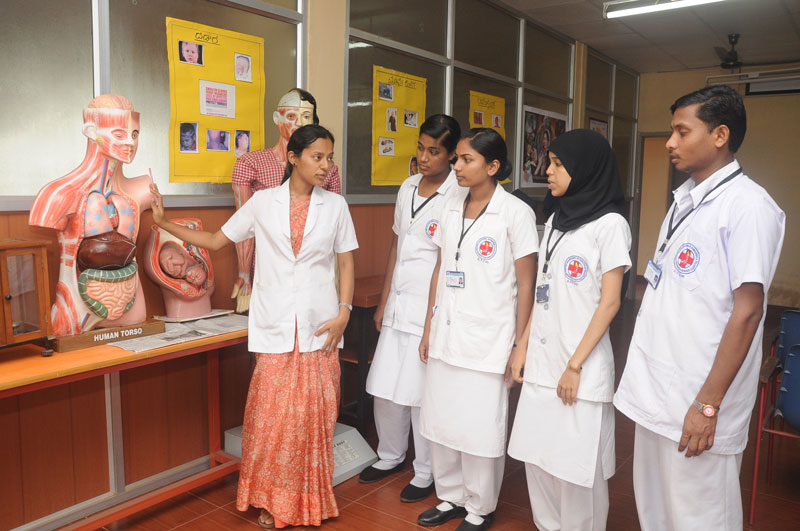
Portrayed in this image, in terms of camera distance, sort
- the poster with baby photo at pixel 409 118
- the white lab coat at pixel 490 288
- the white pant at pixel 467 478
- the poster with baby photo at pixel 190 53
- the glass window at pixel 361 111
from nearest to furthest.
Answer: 1. the white lab coat at pixel 490 288
2. the white pant at pixel 467 478
3. the poster with baby photo at pixel 190 53
4. the glass window at pixel 361 111
5. the poster with baby photo at pixel 409 118

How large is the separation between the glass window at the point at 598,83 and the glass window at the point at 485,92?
169 centimetres

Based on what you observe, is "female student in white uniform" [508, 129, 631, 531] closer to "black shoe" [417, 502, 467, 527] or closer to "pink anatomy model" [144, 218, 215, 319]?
"black shoe" [417, 502, 467, 527]

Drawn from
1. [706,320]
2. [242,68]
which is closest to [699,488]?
[706,320]

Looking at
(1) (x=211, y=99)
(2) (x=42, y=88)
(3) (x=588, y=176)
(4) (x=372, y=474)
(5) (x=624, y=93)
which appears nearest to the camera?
(3) (x=588, y=176)

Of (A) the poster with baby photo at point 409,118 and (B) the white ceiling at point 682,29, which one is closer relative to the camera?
(A) the poster with baby photo at point 409,118

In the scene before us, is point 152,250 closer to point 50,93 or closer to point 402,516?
point 50,93

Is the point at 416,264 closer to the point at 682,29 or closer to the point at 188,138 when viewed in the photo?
the point at 188,138

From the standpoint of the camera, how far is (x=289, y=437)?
7.75ft

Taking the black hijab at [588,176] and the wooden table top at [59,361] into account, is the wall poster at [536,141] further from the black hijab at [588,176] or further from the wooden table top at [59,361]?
the wooden table top at [59,361]

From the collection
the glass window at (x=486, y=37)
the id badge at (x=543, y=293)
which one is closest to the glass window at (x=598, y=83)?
the glass window at (x=486, y=37)

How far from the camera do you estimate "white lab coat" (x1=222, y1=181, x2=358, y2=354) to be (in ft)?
7.68

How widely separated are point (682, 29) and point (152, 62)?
5054mm

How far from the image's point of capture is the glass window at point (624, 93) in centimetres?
741

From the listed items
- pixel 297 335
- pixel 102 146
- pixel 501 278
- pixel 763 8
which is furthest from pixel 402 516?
pixel 763 8
